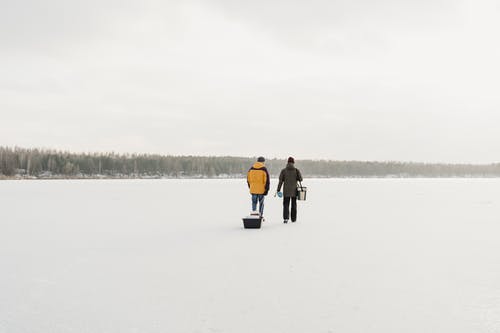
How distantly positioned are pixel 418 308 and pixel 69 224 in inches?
416

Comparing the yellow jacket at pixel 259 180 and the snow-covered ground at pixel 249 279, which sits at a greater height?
the yellow jacket at pixel 259 180

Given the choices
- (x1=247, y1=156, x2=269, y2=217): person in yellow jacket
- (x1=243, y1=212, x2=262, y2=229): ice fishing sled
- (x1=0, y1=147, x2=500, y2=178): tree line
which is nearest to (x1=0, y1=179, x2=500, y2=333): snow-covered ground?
(x1=243, y1=212, x2=262, y2=229): ice fishing sled

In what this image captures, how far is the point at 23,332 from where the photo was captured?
4203mm

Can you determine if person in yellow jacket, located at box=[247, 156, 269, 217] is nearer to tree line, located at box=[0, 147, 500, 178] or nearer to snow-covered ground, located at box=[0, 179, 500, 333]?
snow-covered ground, located at box=[0, 179, 500, 333]

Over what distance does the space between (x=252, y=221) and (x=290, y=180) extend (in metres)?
2.38

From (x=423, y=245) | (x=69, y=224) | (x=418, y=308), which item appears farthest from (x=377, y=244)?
(x=69, y=224)

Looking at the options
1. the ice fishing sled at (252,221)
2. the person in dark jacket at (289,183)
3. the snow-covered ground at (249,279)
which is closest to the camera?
the snow-covered ground at (249,279)

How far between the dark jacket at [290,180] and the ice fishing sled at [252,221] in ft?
6.25

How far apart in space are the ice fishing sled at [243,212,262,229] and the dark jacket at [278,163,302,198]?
1906 mm

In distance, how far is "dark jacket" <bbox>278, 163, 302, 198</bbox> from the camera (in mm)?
13656

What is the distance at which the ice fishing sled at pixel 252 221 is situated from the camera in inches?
469

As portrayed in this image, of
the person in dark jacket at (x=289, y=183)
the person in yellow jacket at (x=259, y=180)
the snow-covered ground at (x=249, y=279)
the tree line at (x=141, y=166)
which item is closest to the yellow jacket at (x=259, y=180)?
the person in yellow jacket at (x=259, y=180)

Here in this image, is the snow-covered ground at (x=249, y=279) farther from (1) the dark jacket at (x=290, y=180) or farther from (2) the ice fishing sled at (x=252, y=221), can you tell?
(1) the dark jacket at (x=290, y=180)

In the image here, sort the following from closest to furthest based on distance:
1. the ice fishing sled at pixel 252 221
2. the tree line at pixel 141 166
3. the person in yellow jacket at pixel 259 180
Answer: the ice fishing sled at pixel 252 221 < the person in yellow jacket at pixel 259 180 < the tree line at pixel 141 166
